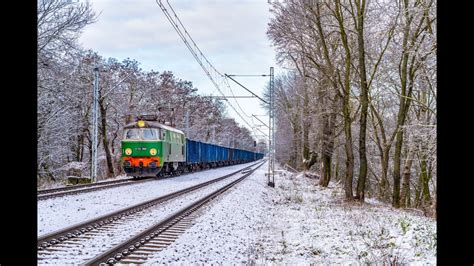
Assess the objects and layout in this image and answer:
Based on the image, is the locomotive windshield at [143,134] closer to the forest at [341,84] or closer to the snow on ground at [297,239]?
the forest at [341,84]

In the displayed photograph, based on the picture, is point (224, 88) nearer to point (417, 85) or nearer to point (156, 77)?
point (417, 85)

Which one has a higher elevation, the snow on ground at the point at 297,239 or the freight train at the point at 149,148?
the freight train at the point at 149,148

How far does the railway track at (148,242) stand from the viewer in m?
5.99

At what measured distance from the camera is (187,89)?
46531 millimetres

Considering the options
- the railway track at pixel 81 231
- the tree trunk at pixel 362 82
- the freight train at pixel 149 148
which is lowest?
the railway track at pixel 81 231

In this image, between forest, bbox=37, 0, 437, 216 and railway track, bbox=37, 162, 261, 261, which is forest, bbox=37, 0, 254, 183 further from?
railway track, bbox=37, 162, 261, 261

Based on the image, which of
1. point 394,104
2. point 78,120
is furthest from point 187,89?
point 394,104

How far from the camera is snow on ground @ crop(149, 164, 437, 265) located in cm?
646

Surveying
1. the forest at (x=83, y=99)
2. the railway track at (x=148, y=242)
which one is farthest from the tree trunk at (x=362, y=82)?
the forest at (x=83, y=99)

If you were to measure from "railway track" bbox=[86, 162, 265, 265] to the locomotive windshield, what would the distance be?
12515mm

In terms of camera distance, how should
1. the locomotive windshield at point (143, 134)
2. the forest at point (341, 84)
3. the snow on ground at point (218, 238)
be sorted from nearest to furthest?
the snow on ground at point (218, 238), the forest at point (341, 84), the locomotive windshield at point (143, 134)

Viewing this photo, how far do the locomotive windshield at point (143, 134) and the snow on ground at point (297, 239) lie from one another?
11.3 metres

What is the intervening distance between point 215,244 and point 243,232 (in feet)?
5.24

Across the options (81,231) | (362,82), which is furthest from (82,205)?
(362,82)
